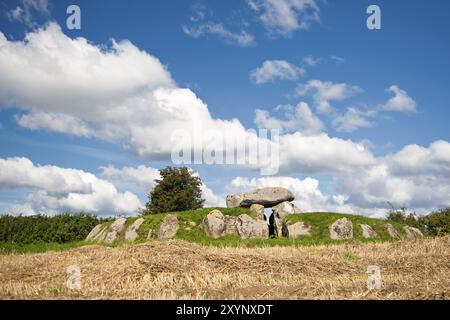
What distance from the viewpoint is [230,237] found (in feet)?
104

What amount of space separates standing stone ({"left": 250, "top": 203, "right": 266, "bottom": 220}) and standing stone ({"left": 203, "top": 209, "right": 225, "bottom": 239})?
3405mm

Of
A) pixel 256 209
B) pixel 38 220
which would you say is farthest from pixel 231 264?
pixel 38 220

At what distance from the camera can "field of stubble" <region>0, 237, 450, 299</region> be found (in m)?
9.00

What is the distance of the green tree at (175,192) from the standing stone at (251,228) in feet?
61.1

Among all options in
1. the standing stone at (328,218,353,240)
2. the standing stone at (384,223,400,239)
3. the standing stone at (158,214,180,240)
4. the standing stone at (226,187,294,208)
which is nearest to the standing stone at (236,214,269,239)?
the standing stone at (226,187,294,208)

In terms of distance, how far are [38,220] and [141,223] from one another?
9624 mm

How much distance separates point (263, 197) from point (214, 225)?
669 cm

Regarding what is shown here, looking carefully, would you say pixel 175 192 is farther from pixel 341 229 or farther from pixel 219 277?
pixel 219 277

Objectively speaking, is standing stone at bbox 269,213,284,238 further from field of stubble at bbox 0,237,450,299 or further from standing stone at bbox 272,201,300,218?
field of stubble at bbox 0,237,450,299

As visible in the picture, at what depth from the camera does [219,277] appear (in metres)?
11.1

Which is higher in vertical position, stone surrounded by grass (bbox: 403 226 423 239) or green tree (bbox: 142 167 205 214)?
green tree (bbox: 142 167 205 214)

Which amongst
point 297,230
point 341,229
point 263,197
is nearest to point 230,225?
point 297,230

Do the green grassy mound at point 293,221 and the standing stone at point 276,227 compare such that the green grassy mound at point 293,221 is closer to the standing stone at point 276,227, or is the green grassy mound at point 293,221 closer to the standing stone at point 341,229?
the standing stone at point 341,229

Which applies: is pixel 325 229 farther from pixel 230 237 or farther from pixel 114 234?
pixel 114 234
